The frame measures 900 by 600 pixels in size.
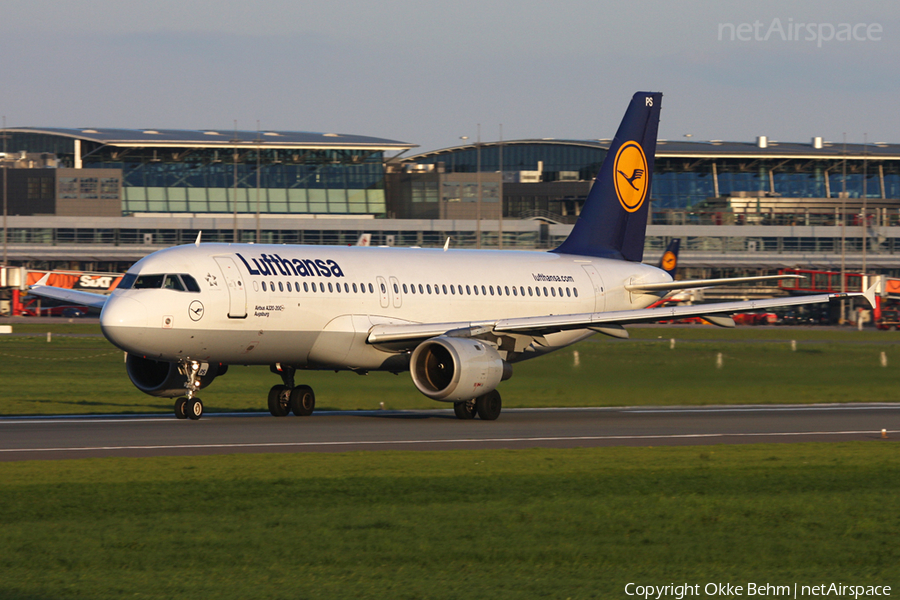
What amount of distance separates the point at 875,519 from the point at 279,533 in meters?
7.03

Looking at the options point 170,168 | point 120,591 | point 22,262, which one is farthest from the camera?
point 170,168

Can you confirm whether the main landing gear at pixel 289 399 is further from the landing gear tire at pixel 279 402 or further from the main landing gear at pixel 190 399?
the main landing gear at pixel 190 399

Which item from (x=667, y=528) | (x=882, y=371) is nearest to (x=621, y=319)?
(x=882, y=371)

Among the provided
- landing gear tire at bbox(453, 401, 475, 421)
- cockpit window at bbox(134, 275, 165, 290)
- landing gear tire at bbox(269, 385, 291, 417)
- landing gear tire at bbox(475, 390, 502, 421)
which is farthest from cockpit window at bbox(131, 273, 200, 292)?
landing gear tire at bbox(475, 390, 502, 421)

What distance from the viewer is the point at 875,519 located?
14203mm

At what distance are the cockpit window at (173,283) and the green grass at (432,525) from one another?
801cm

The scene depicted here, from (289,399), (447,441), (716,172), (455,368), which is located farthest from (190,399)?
(716,172)

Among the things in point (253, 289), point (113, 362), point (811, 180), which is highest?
point (811, 180)

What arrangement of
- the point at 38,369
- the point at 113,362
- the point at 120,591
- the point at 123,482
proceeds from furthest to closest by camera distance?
the point at 113,362 < the point at 38,369 < the point at 123,482 < the point at 120,591

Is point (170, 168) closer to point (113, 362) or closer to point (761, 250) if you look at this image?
point (761, 250)

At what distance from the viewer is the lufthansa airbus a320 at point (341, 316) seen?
86.6 ft

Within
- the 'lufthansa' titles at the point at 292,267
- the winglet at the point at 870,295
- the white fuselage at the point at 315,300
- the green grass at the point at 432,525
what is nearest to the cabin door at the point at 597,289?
the white fuselage at the point at 315,300

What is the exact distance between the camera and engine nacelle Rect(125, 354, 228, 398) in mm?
27984

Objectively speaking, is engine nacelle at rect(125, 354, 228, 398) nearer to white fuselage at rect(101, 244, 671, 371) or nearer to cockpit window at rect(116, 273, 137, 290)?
white fuselage at rect(101, 244, 671, 371)
